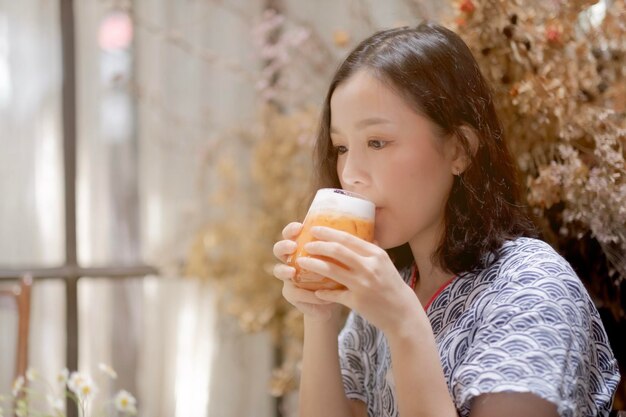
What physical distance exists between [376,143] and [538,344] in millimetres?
406

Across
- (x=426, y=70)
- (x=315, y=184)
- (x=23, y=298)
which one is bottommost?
(x=23, y=298)

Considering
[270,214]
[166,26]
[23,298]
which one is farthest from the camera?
[166,26]

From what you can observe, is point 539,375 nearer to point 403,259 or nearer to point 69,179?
point 403,259

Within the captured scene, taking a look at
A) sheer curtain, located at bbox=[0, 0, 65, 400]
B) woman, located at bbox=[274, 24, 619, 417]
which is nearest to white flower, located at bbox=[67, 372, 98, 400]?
woman, located at bbox=[274, 24, 619, 417]

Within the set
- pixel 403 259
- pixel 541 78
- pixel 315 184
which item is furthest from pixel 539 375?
pixel 541 78

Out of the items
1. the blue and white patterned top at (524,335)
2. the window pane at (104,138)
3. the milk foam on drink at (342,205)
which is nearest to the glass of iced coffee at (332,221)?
the milk foam on drink at (342,205)

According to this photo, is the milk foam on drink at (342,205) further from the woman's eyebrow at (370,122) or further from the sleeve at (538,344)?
the sleeve at (538,344)

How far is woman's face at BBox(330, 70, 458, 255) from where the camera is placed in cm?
121

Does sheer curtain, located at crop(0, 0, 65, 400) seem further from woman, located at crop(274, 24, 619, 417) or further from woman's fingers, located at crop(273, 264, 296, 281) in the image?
woman's fingers, located at crop(273, 264, 296, 281)

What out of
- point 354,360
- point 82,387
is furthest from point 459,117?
point 82,387

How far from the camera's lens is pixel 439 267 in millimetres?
1328

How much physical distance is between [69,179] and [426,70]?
2277 millimetres

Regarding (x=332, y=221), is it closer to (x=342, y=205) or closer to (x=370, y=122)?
(x=342, y=205)

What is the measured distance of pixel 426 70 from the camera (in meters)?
1.24
